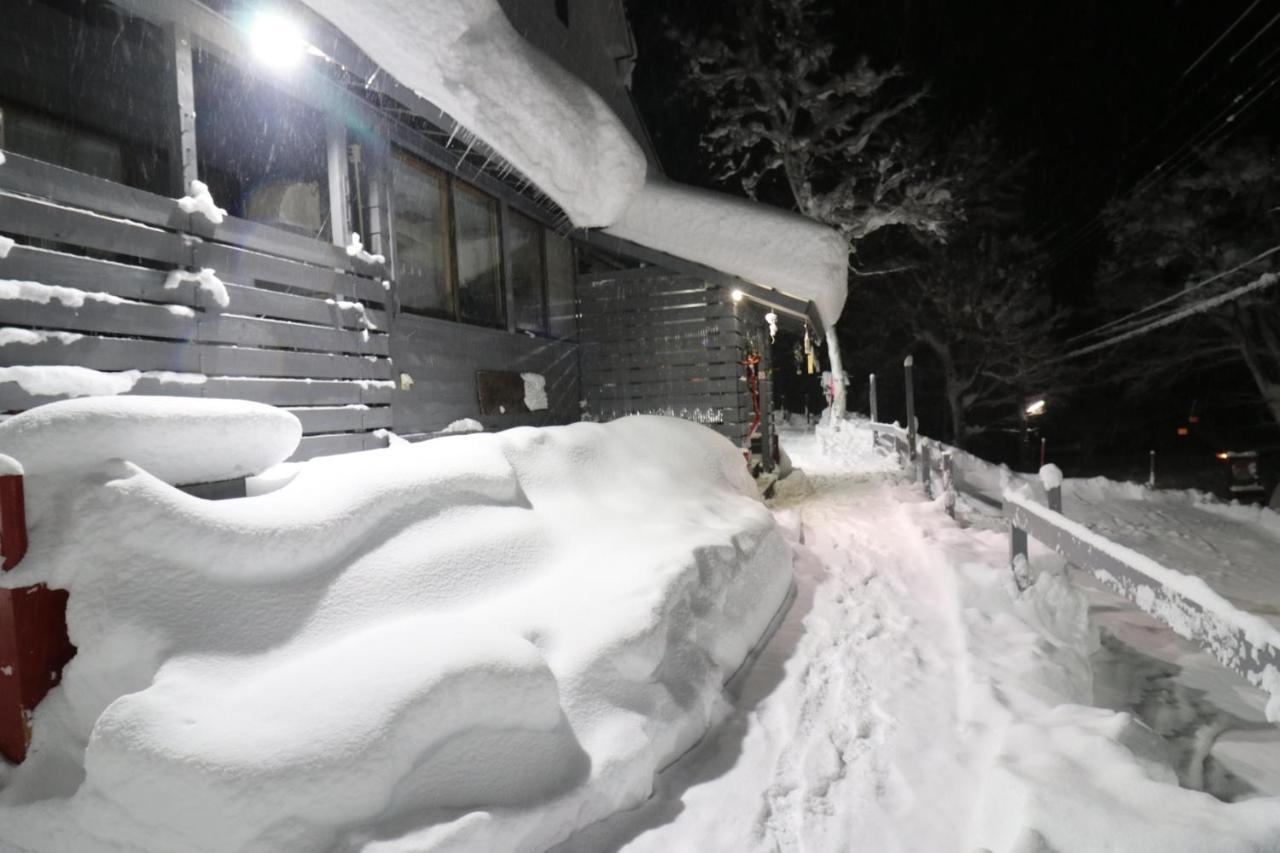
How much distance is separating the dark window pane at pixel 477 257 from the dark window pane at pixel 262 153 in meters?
1.81

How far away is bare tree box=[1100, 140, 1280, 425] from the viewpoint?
1912cm

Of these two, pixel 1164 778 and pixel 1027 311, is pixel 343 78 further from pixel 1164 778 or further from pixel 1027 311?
pixel 1027 311

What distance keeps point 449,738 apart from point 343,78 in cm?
630

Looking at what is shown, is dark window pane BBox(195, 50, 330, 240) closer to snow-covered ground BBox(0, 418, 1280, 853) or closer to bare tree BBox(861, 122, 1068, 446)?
snow-covered ground BBox(0, 418, 1280, 853)

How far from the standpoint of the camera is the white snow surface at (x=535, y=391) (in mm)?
9938

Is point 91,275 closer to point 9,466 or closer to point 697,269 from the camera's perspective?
point 9,466

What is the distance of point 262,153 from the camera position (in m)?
7.50

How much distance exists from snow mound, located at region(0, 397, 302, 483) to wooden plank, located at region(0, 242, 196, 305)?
1789 mm

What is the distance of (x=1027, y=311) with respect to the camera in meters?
33.4

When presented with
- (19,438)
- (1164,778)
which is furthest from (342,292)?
(1164,778)

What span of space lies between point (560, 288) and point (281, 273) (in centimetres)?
655

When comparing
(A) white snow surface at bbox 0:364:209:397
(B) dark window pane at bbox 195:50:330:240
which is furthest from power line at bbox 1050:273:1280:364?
(A) white snow surface at bbox 0:364:209:397

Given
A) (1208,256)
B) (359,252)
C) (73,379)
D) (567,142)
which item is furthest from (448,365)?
(1208,256)

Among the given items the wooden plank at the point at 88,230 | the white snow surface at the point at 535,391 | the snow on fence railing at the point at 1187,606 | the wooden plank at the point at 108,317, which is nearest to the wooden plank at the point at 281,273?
the wooden plank at the point at 88,230
